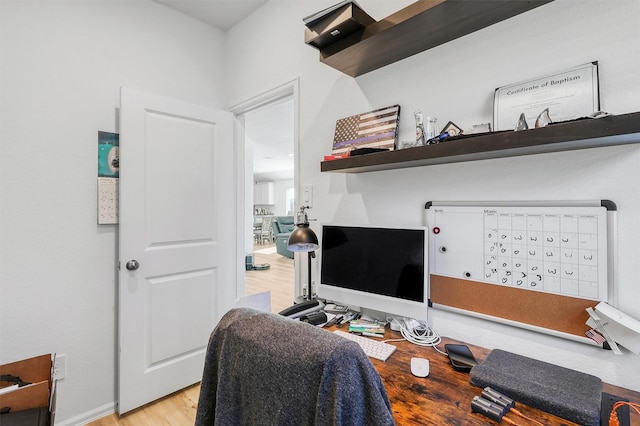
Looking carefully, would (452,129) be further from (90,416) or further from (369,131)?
(90,416)

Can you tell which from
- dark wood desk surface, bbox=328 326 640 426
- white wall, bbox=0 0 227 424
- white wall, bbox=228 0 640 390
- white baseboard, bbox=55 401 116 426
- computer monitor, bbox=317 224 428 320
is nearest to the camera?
dark wood desk surface, bbox=328 326 640 426

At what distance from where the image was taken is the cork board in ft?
3.04

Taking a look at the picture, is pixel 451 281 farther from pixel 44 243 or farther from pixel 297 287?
pixel 44 243

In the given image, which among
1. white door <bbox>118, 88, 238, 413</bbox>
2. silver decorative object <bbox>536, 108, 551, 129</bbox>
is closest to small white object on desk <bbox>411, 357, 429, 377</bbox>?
silver decorative object <bbox>536, 108, 551, 129</bbox>

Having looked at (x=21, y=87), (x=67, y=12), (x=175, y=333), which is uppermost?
(x=67, y=12)

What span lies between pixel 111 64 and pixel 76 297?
144 cm

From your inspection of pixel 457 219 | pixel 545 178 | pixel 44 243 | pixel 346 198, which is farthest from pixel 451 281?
pixel 44 243

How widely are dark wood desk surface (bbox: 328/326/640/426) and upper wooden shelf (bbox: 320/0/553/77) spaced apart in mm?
1190

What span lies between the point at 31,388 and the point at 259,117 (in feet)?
11.1

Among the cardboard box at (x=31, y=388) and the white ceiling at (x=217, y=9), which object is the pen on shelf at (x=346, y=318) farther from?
the white ceiling at (x=217, y=9)

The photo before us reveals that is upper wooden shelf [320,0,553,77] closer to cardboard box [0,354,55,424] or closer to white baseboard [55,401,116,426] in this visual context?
cardboard box [0,354,55,424]

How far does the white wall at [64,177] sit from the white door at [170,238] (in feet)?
0.56

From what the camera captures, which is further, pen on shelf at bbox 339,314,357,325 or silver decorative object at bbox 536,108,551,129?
pen on shelf at bbox 339,314,357,325

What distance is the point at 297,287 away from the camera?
6.05 ft
